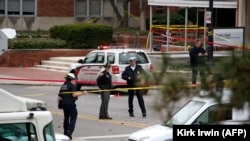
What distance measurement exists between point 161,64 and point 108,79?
616 inches

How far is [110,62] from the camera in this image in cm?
2541

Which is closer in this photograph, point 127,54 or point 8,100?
point 8,100

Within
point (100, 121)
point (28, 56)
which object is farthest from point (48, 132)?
point (28, 56)

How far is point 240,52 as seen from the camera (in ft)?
11.7

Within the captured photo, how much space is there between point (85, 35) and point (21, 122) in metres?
31.9

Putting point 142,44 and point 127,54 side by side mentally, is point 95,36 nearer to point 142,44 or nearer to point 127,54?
point 142,44

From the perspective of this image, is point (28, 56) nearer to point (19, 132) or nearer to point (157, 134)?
point (157, 134)

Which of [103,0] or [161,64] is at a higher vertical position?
[103,0]

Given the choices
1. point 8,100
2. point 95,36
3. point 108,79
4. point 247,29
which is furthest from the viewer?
point 95,36

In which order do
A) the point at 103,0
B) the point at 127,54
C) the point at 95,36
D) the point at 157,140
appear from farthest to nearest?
the point at 103,0, the point at 95,36, the point at 127,54, the point at 157,140

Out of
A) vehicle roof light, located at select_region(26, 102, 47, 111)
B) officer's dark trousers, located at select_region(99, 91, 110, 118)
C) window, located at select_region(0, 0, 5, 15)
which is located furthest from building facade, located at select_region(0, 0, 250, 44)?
vehicle roof light, located at select_region(26, 102, 47, 111)

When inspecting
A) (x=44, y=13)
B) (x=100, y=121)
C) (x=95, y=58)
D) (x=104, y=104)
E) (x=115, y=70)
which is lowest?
(x=100, y=121)

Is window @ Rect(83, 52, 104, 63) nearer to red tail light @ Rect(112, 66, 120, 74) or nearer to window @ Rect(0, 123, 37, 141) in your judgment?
red tail light @ Rect(112, 66, 120, 74)

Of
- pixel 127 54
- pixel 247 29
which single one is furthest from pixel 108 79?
pixel 247 29
